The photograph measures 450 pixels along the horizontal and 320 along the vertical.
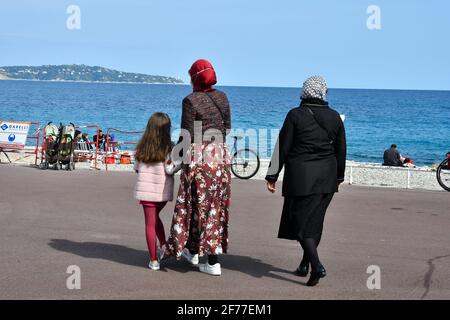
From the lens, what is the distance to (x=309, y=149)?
721cm

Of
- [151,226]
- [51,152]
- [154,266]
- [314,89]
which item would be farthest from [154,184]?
[51,152]

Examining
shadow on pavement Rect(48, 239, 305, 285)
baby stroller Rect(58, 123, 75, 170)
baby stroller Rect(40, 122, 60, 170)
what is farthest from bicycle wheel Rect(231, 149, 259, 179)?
shadow on pavement Rect(48, 239, 305, 285)

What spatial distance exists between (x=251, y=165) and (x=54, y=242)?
34.8ft

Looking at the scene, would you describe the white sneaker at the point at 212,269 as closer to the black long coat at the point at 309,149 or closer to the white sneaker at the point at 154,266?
the white sneaker at the point at 154,266

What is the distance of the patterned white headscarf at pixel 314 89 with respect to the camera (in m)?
7.26

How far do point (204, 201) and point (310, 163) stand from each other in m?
Result: 1.01

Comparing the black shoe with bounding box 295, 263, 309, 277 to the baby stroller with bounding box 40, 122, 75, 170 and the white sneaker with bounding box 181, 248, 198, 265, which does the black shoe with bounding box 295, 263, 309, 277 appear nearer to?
the white sneaker with bounding box 181, 248, 198, 265

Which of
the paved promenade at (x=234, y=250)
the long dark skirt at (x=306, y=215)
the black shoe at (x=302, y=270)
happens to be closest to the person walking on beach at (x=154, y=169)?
the paved promenade at (x=234, y=250)

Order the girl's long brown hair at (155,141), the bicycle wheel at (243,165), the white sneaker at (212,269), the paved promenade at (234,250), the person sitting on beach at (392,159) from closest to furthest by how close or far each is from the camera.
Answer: the paved promenade at (234,250), the white sneaker at (212,269), the girl's long brown hair at (155,141), the bicycle wheel at (243,165), the person sitting on beach at (392,159)

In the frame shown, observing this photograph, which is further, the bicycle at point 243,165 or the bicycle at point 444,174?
the bicycle at point 243,165

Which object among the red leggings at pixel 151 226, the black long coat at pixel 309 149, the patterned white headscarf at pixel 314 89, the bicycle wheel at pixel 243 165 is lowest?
the bicycle wheel at pixel 243 165

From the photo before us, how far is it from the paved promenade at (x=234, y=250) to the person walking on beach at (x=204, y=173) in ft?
1.21

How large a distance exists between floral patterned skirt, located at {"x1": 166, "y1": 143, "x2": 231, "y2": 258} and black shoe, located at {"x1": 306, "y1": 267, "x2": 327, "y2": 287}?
892 millimetres
